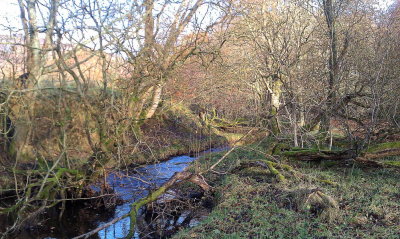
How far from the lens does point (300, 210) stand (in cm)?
621

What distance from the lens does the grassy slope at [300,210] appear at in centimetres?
545

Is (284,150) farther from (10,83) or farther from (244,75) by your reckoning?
(10,83)

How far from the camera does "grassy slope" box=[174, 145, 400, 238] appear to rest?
5453mm

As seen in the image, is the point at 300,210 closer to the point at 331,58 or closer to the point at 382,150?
the point at 382,150

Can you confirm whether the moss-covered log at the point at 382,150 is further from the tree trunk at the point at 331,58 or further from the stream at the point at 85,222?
the stream at the point at 85,222

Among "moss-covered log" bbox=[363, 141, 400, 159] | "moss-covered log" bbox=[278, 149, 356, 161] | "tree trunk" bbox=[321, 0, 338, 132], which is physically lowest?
"moss-covered log" bbox=[278, 149, 356, 161]

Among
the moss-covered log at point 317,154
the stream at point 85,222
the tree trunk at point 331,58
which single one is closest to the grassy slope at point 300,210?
the moss-covered log at point 317,154

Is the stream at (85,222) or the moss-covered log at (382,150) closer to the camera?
the stream at (85,222)

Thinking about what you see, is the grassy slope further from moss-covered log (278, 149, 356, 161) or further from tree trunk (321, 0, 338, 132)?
tree trunk (321, 0, 338, 132)

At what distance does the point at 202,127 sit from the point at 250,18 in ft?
22.9

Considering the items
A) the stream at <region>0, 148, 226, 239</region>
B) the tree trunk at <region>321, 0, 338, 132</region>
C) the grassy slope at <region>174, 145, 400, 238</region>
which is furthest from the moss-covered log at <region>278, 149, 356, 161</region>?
the stream at <region>0, 148, 226, 239</region>

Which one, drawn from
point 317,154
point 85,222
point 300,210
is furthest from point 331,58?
point 85,222

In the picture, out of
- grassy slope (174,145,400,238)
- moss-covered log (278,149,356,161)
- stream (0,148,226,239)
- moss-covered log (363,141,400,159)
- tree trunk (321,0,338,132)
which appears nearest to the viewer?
grassy slope (174,145,400,238)

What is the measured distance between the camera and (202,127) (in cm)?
1834
